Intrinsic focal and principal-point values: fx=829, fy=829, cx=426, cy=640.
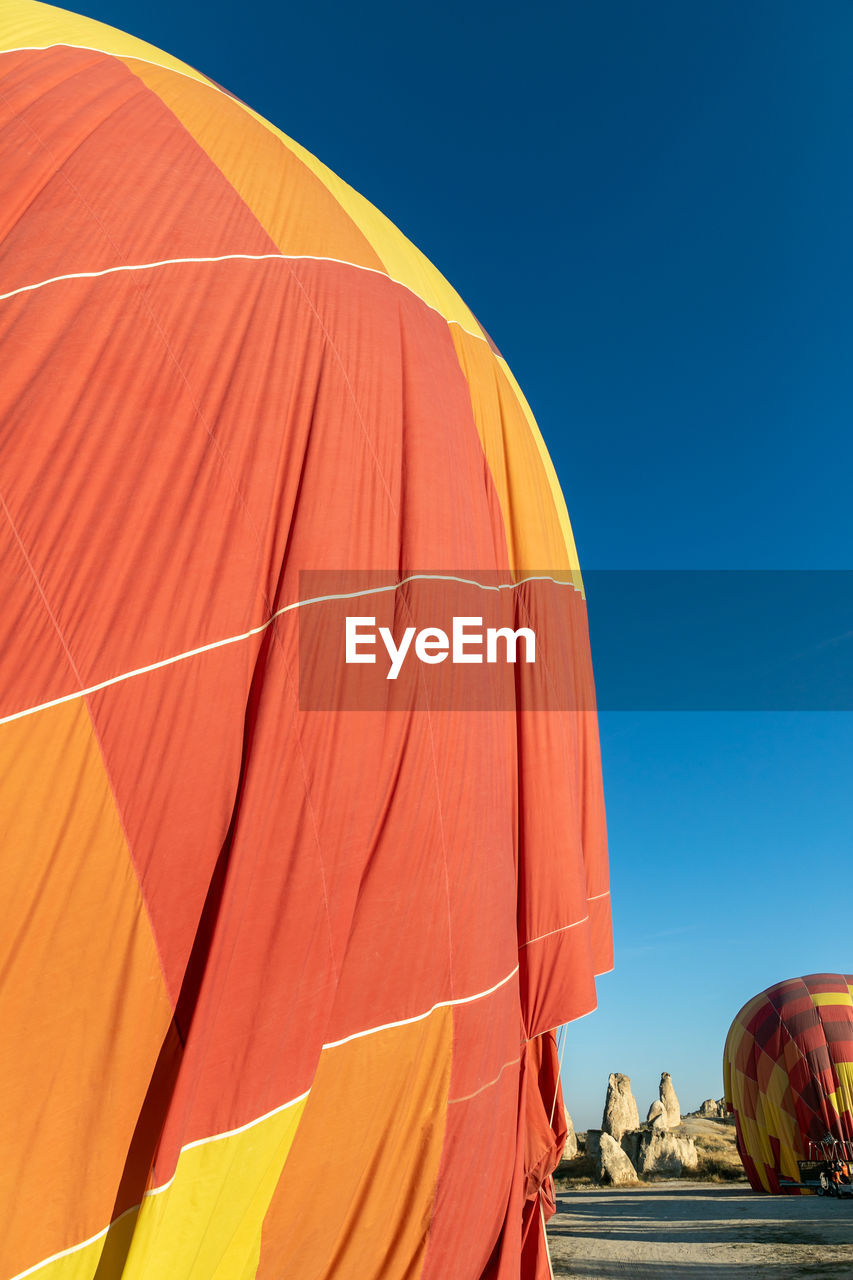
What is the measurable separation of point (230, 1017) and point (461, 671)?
1871mm

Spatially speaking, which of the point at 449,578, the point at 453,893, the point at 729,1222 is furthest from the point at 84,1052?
the point at 729,1222

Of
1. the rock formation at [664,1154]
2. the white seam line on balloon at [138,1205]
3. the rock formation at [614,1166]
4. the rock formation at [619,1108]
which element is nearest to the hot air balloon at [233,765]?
the white seam line on balloon at [138,1205]

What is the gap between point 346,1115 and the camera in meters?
3.37

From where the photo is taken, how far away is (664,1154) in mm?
27750

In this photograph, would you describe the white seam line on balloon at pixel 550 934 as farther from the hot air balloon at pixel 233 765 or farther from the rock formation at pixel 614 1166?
the rock formation at pixel 614 1166

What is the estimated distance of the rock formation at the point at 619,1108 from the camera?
112 feet

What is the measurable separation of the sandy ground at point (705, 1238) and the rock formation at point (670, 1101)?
22972mm

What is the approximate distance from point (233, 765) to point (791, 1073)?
20.2 metres

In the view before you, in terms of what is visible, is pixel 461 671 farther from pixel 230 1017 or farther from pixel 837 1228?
pixel 837 1228

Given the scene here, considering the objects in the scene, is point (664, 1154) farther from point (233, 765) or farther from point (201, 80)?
point (201, 80)

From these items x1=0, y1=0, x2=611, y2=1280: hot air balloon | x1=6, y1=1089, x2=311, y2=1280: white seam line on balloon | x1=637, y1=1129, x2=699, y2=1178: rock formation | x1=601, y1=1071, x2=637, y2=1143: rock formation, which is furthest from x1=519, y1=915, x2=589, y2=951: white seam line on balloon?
x1=601, y1=1071, x2=637, y2=1143: rock formation

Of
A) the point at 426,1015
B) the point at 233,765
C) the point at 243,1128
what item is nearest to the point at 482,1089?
the point at 426,1015

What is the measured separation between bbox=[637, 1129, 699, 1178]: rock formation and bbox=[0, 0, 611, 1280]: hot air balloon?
27.5 metres

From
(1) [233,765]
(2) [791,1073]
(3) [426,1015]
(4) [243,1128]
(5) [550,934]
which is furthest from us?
Result: (2) [791,1073]
